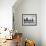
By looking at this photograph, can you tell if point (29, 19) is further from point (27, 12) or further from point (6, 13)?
point (6, 13)

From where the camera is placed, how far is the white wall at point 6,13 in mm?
4496

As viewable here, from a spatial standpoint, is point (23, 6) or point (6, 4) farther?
point (23, 6)

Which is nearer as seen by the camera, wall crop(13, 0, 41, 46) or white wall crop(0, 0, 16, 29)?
white wall crop(0, 0, 16, 29)

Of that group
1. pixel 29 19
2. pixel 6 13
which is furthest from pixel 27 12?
pixel 6 13

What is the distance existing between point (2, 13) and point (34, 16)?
5.89 feet

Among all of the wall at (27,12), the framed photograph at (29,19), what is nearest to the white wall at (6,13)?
the wall at (27,12)

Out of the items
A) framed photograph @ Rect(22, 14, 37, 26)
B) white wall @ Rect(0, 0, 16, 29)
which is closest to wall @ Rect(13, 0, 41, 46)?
framed photograph @ Rect(22, 14, 37, 26)

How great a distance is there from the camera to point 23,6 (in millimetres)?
5742

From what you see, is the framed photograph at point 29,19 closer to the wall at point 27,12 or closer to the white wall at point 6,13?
the wall at point 27,12

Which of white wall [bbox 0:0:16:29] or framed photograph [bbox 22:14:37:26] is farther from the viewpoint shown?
framed photograph [bbox 22:14:37:26]

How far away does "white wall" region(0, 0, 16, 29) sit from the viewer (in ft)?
14.8

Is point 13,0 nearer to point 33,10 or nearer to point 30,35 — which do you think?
point 33,10

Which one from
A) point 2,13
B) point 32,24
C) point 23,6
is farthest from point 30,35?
point 2,13

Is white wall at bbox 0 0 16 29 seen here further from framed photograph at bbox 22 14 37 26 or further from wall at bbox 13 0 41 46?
framed photograph at bbox 22 14 37 26
